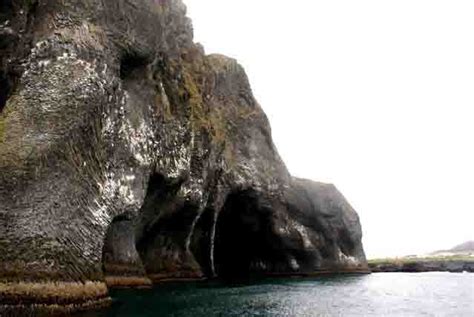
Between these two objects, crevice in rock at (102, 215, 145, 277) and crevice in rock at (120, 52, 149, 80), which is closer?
crevice in rock at (120, 52, 149, 80)

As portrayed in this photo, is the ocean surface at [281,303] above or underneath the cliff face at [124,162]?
underneath

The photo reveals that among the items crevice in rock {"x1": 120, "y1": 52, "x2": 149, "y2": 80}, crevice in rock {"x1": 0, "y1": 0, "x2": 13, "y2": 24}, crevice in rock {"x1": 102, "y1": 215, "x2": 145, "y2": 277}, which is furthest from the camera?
crevice in rock {"x1": 102, "y1": 215, "x2": 145, "y2": 277}

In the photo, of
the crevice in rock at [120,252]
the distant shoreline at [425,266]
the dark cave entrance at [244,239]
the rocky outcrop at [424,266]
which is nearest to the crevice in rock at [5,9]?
the crevice in rock at [120,252]

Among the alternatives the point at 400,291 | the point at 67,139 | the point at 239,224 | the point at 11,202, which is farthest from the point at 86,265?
the point at 239,224

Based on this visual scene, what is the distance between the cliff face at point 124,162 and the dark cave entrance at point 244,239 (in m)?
0.19

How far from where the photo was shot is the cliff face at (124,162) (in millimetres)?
31672

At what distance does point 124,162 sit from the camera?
142 feet

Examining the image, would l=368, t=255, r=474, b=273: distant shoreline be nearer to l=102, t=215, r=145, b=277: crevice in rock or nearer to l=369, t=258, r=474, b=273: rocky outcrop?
l=369, t=258, r=474, b=273: rocky outcrop

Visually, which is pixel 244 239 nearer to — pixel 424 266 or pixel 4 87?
pixel 4 87

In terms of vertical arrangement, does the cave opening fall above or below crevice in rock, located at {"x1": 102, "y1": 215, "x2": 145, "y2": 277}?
above

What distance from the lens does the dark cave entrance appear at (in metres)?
77.5

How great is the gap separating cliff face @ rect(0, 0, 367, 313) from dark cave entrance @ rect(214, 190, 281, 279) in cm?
19

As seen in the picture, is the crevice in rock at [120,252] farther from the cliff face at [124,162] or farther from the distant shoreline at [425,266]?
the distant shoreline at [425,266]

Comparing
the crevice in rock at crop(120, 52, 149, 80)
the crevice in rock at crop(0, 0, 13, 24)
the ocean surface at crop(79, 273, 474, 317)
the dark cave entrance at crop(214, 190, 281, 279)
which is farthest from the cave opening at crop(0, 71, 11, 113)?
the dark cave entrance at crop(214, 190, 281, 279)
